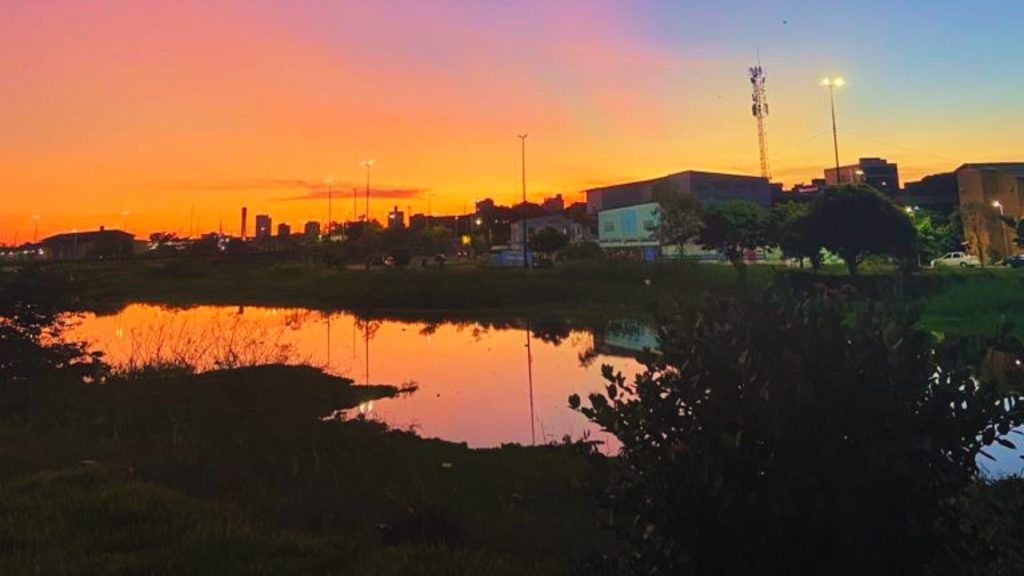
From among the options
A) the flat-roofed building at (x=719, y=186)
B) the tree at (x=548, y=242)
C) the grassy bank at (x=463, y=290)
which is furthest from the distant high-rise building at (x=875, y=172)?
the grassy bank at (x=463, y=290)

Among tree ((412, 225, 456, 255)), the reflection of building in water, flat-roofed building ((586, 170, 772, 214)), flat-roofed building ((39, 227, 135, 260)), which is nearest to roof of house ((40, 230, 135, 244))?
flat-roofed building ((39, 227, 135, 260))

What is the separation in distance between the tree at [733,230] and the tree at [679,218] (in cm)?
240

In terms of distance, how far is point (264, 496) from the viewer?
22.0ft

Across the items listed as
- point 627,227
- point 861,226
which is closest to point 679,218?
point 861,226

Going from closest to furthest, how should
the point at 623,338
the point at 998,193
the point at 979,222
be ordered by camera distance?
1. the point at 623,338
2. the point at 979,222
3. the point at 998,193

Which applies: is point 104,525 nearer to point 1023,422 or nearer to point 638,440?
point 638,440

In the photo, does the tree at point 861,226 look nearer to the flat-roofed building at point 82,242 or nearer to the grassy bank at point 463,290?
the grassy bank at point 463,290

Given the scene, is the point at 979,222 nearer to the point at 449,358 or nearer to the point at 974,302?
the point at 974,302

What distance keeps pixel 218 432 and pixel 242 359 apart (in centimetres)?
1081

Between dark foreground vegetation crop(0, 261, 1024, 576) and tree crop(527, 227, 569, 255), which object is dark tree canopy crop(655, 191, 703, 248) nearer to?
tree crop(527, 227, 569, 255)

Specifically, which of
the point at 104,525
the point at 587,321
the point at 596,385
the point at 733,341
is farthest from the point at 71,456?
the point at 587,321

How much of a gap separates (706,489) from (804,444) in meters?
0.52

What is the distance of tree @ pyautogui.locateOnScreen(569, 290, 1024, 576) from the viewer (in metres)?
3.32

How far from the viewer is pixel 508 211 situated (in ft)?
505
